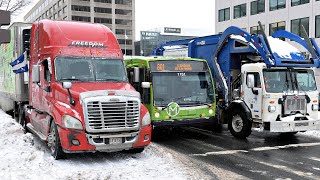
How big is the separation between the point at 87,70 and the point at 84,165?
2461mm

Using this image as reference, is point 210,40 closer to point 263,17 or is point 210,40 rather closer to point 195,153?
point 195,153

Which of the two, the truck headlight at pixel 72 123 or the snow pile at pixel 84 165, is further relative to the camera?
the truck headlight at pixel 72 123

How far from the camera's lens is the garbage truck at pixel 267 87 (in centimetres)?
1164

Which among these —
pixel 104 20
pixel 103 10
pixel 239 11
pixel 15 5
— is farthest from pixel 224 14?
pixel 103 10

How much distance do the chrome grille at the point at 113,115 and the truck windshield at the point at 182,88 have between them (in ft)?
9.78

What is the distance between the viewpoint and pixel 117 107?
853 cm

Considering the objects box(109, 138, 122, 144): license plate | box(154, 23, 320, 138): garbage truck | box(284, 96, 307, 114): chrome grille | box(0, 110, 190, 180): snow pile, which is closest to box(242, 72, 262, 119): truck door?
box(154, 23, 320, 138): garbage truck

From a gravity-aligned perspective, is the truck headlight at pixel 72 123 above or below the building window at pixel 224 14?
below

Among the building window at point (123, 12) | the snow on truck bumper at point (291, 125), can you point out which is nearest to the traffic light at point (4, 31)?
the snow on truck bumper at point (291, 125)

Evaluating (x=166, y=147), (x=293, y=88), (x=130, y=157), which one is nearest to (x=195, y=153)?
(x=166, y=147)

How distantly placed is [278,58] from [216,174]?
525cm

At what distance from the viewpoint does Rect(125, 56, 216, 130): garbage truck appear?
1172 centimetres

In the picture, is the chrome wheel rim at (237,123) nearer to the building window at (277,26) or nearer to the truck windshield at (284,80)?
the truck windshield at (284,80)

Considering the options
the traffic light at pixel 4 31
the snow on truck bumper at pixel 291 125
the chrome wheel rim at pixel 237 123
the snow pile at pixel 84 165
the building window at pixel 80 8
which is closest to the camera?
the snow pile at pixel 84 165
